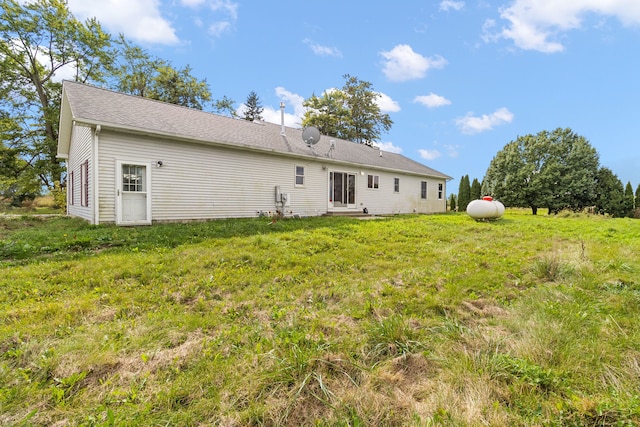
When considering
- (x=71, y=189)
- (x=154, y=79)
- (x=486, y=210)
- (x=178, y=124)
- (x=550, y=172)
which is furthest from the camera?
(x=154, y=79)

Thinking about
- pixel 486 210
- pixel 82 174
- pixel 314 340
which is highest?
pixel 82 174

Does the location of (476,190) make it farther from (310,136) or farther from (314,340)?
(314,340)

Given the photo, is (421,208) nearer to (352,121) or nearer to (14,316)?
(352,121)

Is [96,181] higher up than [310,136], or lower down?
lower down

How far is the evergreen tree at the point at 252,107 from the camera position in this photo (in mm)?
38156

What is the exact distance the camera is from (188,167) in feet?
31.8

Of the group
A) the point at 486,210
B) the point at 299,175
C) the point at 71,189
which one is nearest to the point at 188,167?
the point at 299,175

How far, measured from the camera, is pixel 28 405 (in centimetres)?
177

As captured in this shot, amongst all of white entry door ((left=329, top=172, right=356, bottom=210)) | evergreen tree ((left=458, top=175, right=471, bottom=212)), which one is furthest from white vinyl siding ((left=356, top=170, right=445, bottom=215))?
evergreen tree ((left=458, top=175, right=471, bottom=212))

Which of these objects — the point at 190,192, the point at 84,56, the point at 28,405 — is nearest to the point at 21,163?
the point at 84,56

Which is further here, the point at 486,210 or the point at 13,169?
the point at 13,169

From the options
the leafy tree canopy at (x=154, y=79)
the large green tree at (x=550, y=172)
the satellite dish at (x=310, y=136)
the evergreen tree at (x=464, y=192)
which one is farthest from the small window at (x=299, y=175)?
the leafy tree canopy at (x=154, y=79)

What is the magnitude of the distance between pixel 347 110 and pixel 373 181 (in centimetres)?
1750

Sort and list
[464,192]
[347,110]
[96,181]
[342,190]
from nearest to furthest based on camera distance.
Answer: [96,181], [342,190], [464,192], [347,110]
